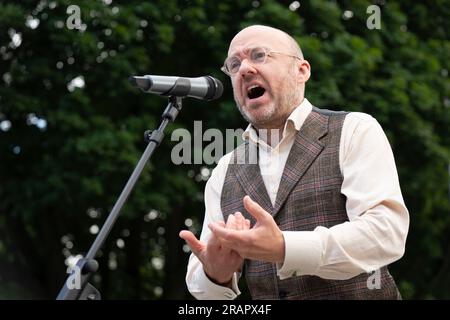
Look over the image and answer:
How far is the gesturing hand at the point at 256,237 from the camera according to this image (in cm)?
237

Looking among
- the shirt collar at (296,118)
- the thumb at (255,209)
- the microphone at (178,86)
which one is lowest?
the thumb at (255,209)

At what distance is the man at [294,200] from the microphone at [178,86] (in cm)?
18

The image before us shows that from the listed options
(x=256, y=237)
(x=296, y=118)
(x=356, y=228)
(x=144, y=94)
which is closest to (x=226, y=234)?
(x=256, y=237)

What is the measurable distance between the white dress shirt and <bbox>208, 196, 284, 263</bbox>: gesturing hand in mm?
58

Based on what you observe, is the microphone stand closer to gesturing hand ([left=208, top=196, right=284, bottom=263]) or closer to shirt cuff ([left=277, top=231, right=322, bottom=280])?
gesturing hand ([left=208, top=196, right=284, bottom=263])

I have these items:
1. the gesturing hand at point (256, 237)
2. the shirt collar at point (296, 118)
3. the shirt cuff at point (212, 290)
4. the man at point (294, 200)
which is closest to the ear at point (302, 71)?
the man at point (294, 200)

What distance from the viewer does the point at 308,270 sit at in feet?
8.39

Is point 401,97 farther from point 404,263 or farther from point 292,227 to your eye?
point 292,227

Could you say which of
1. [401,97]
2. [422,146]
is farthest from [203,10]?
[422,146]

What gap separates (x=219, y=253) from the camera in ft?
8.63

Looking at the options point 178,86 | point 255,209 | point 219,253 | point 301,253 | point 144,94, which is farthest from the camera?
point 144,94

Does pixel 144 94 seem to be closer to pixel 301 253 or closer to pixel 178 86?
pixel 178 86

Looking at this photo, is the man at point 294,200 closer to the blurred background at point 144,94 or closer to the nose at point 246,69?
the nose at point 246,69

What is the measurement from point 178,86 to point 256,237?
2.57ft
